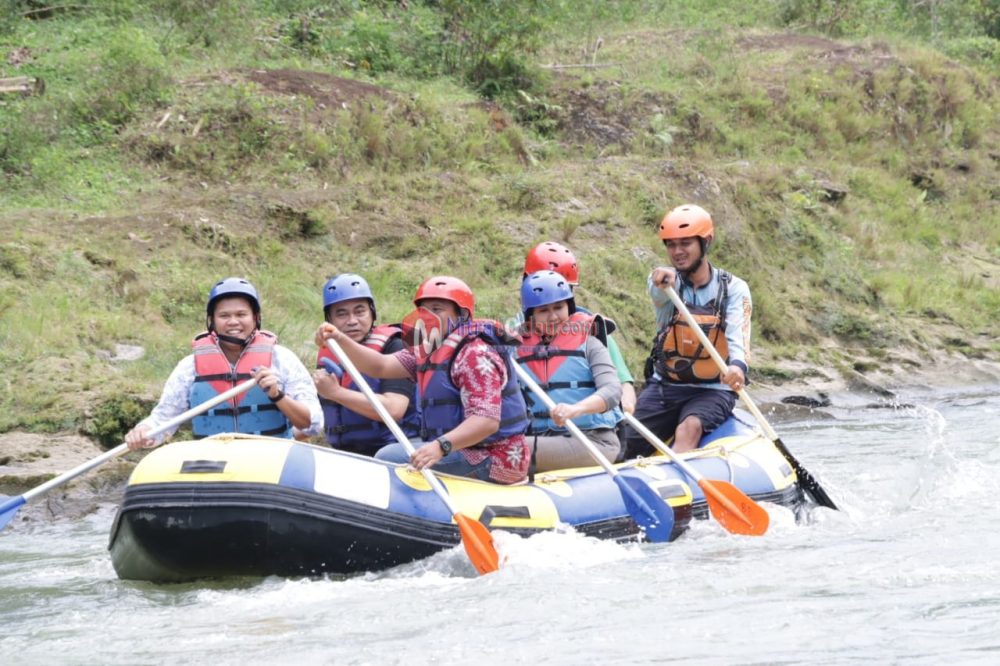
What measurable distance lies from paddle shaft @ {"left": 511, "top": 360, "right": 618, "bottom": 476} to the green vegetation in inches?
140

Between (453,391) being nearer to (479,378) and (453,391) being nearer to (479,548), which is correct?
(479,378)

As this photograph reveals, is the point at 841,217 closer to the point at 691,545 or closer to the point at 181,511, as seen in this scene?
the point at 691,545

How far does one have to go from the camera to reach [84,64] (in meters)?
14.6

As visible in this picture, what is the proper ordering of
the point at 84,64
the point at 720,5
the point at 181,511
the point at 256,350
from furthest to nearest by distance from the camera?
1. the point at 720,5
2. the point at 84,64
3. the point at 256,350
4. the point at 181,511

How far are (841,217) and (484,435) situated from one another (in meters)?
12.3

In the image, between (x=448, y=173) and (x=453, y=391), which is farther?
(x=448, y=173)

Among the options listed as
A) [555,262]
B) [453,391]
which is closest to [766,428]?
[555,262]

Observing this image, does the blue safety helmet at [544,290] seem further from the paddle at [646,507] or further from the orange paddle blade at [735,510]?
the orange paddle blade at [735,510]

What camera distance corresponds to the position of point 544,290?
664 cm

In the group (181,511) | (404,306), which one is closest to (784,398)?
(404,306)

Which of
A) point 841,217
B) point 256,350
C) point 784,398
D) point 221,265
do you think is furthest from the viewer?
point 841,217

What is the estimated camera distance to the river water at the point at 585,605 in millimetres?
4504

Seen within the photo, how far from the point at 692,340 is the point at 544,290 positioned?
Answer: 128 centimetres

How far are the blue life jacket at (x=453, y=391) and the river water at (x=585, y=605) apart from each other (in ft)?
1.93
